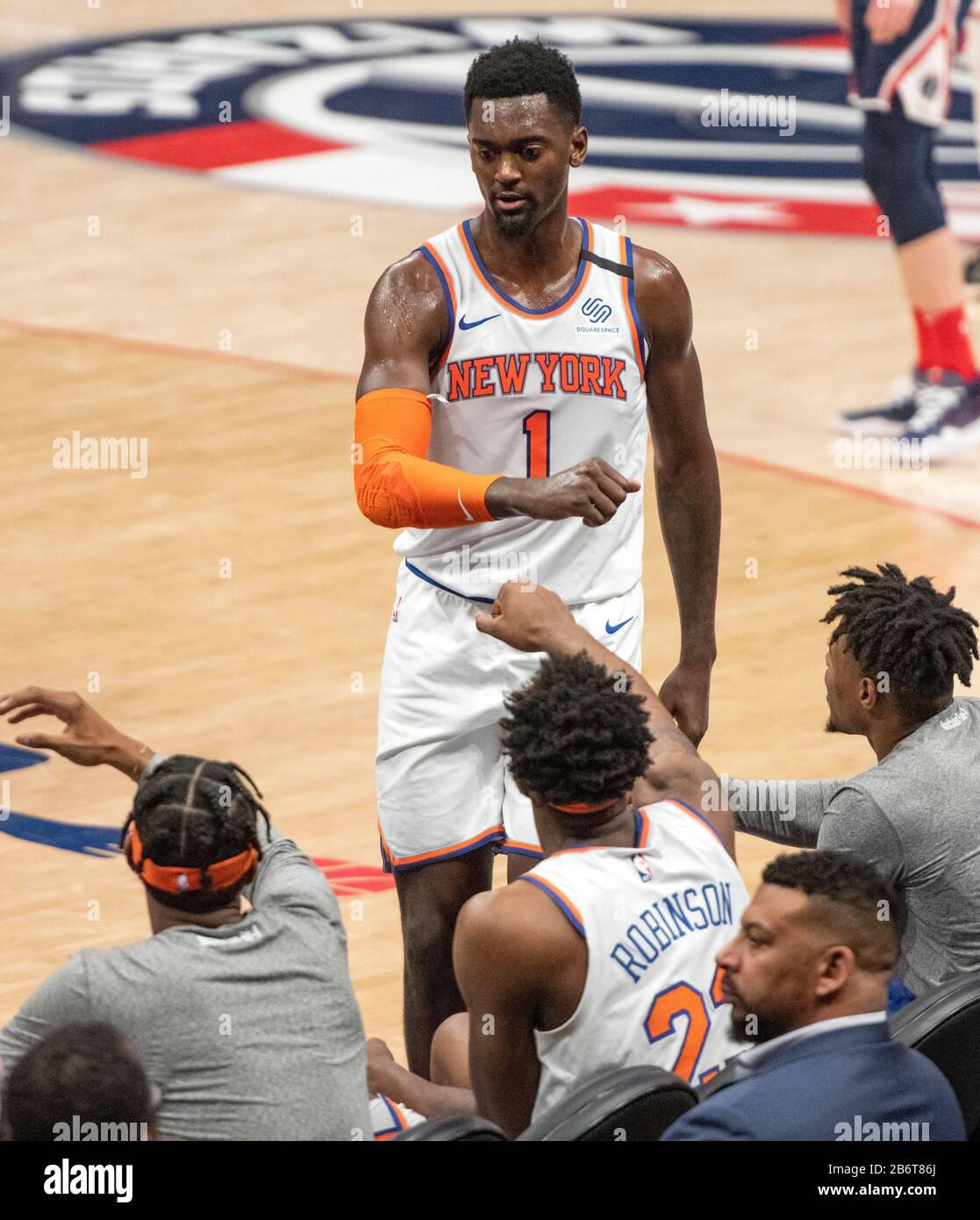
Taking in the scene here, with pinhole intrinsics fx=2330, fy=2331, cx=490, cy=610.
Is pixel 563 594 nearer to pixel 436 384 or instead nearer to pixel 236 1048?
pixel 436 384

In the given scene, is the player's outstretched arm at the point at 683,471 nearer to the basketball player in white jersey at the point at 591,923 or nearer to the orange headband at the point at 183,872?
the basketball player in white jersey at the point at 591,923

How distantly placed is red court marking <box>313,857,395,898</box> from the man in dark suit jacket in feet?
9.16

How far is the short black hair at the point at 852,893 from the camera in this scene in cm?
324

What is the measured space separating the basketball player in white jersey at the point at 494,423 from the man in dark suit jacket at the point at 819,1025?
123 centimetres

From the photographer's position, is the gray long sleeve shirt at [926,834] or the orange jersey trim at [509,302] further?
the orange jersey trim at [509,302]

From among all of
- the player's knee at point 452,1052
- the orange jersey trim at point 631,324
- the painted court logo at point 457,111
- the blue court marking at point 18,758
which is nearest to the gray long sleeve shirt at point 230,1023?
the player's knee at point 452,1052

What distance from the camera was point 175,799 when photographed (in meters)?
3.49

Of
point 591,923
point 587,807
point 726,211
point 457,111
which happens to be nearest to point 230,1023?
point 591,923

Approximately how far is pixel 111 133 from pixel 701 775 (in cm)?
1182

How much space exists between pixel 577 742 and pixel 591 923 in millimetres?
319

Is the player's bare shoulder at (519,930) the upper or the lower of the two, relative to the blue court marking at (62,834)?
upper

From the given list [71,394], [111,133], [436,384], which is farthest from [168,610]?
[111,133]

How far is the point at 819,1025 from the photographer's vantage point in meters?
3.19

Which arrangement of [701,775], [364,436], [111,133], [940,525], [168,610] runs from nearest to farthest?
[701,775] < [364,436] < [168,610] < [940,525] < [111,133]
